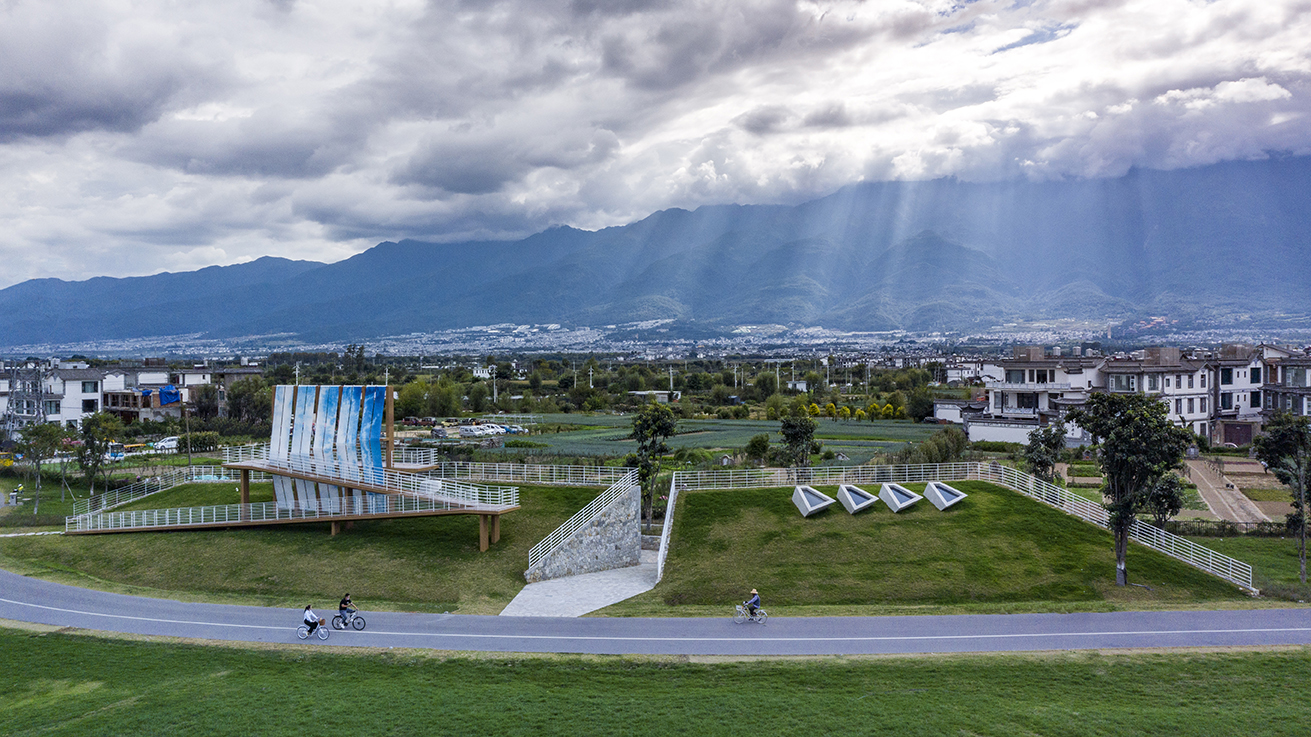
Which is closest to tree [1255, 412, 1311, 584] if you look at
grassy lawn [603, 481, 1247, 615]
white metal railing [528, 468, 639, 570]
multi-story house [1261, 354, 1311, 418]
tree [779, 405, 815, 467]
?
grassy lawn [603, 481, 1247, 615]

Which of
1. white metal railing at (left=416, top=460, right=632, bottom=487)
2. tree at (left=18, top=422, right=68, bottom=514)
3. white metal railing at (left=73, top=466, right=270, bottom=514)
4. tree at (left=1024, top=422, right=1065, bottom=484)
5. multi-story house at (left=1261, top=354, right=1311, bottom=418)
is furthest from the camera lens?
multi-story house at (left=1261, top=354, right=1311, bottom=418)

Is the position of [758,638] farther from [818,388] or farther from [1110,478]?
[818,388]

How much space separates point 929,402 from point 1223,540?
52.6 metres

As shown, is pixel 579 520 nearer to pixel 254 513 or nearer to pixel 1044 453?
pixel 254 513

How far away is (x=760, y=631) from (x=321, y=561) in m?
18.8

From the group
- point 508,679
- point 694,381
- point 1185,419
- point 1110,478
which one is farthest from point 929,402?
point 508,679

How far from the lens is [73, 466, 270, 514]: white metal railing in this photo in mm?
43594

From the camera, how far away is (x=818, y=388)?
111938 mm

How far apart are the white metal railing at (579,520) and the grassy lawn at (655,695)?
859 centimetres

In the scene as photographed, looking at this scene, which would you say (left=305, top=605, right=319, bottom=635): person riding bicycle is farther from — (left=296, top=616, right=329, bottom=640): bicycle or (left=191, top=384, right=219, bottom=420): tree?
(left=191, top=384, right=219, bottom=420): tree

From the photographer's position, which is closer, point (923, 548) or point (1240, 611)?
point (1240, 611)

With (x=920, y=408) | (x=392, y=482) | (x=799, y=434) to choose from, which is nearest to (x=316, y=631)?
(x=392, y=482)

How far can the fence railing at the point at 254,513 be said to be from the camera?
32.4 m

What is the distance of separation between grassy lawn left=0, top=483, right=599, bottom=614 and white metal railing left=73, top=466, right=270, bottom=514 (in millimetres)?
6839
